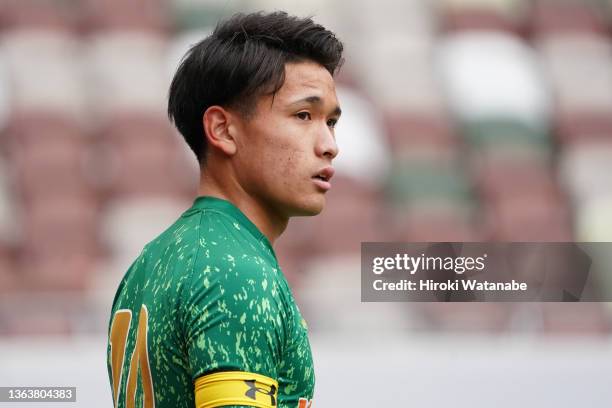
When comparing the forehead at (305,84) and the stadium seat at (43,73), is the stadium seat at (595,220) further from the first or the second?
the forehead at (305,84)

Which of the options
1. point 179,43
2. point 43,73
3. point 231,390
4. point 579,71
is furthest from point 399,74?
point 231,390

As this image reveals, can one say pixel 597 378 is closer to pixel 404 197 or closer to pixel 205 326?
pixel 404 197

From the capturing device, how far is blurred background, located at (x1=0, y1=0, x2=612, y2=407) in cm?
262

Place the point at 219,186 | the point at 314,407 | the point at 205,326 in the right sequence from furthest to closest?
the point at 314,407
the point at 219,186
the point at 205,326

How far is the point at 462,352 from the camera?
267cm

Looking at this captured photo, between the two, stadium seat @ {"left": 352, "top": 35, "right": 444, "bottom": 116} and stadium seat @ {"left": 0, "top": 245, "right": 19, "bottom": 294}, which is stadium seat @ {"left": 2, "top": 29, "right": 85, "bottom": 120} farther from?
stadium seat @ {"left": 352, "top": 35, "right": 444, "bottom": 116}

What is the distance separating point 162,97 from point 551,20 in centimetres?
151

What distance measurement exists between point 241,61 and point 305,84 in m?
0.07

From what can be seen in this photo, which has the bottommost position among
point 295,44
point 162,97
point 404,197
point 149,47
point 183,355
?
point 183,355

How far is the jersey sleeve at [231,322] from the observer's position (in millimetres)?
840

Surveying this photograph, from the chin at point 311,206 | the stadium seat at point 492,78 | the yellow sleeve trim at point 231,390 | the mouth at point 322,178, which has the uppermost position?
the stadium seat at point 492,78

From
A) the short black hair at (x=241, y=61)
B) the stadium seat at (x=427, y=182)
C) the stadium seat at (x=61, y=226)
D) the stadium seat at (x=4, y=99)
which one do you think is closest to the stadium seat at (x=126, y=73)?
the stadium seat at (x=4, y=99)

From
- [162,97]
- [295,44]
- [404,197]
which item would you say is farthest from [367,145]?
[295,44]

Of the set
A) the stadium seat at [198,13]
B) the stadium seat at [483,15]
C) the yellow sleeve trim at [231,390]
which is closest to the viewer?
the yellow sleeve trim at [231,390]
